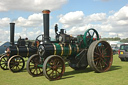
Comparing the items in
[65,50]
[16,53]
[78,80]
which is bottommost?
[78,80]

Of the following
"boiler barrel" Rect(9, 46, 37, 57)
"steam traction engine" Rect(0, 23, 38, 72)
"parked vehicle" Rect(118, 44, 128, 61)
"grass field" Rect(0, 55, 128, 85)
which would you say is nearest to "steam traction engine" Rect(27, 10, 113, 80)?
"grass field" Rect(0, 55, 128, 85)

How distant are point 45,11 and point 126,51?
8.75 metres

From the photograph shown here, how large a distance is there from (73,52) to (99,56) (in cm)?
135

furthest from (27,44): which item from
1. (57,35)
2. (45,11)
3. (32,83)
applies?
(32,83)

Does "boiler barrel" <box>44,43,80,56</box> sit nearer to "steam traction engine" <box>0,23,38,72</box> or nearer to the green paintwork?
the green paintwork

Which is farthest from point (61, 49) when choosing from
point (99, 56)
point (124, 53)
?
point (124, 53)

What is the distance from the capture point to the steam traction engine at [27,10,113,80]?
286 inches

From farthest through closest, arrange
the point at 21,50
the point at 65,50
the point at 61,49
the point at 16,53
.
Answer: the point at 21,50 → the point at 16,53 → the point at 65,50 → the point at 61,49

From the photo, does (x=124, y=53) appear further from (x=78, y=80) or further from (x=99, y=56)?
(x=78, y=80)

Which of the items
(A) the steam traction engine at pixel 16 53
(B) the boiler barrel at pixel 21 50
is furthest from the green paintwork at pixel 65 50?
(B) the boiler barrel at pixel 21 50

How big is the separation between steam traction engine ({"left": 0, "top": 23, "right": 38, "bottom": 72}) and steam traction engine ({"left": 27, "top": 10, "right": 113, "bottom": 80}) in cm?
196

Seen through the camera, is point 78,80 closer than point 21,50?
Yes

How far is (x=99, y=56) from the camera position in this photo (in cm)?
818

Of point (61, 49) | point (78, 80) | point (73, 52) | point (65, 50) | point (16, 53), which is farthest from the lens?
point (16, 53)
